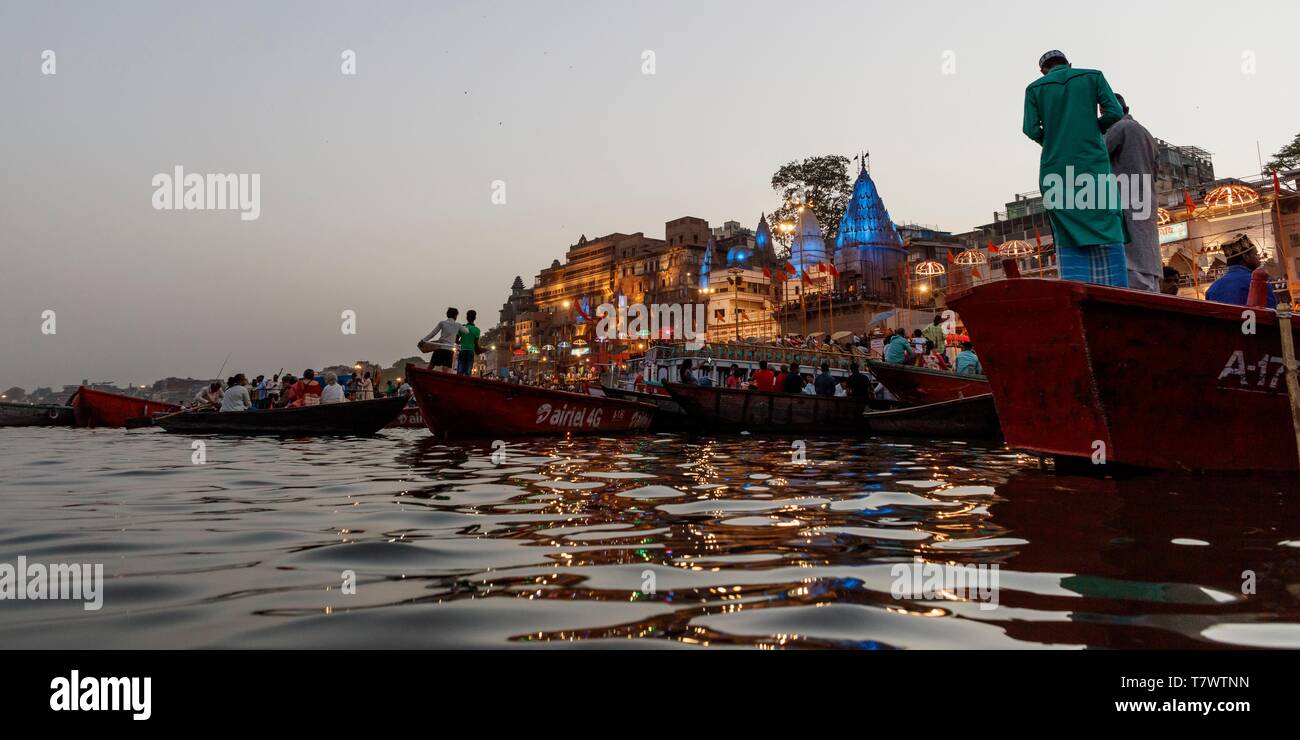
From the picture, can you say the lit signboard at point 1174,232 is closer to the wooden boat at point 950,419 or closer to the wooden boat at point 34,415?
the wooden boat at point 950,419

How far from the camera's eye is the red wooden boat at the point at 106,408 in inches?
915

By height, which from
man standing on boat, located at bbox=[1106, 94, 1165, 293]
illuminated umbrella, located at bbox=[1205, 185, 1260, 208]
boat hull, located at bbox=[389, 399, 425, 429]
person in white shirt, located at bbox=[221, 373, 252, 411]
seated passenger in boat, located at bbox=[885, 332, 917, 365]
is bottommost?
boat hull, located at bbox=[389, 399, 425, 429]

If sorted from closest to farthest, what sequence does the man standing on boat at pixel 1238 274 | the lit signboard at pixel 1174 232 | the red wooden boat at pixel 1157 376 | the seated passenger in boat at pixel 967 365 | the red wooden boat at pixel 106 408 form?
the red wooden boat at pixel 1157 376 → the man standing on boat at pixel 1238 274 → the seated passenger in boat at pixel 967 365 → the red wooden boat at pixel 106 408 → the lit signboard at pixel 1174 232

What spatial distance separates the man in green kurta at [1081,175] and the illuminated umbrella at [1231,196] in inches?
994

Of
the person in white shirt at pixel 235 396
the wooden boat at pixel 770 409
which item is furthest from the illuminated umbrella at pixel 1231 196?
the person in white shirt at pixel 235 396

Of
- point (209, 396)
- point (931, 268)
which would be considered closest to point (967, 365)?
point (209, 396)

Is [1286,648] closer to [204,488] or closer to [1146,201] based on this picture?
[1146,201]

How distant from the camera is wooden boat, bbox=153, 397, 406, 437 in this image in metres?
14.5

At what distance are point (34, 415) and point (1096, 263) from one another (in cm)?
3275

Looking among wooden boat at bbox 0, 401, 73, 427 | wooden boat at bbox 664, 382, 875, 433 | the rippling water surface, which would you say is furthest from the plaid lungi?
wooden boat at bbox 0, 401, 73, 427

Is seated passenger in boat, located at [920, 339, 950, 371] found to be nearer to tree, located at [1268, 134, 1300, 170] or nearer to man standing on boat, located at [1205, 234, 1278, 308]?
man standing on boat, located at [1205, 234, 1278, 308]

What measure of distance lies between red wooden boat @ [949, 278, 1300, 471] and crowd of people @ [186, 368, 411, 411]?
11867 mm

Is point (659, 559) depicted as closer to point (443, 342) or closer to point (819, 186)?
point (443, 342)

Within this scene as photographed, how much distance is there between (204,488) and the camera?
5.62 m
